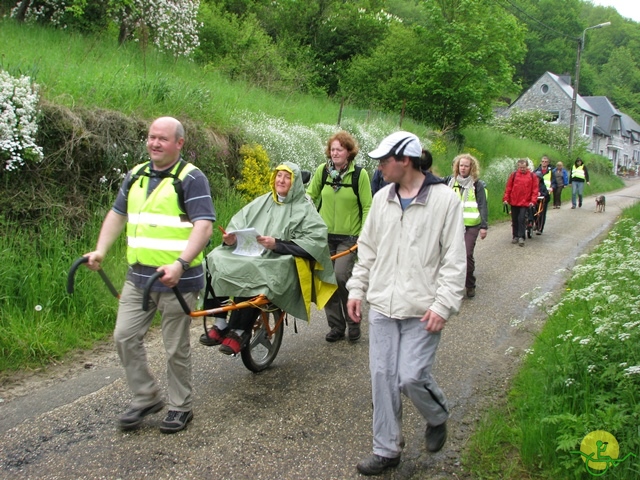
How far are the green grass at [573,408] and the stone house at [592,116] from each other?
183ft

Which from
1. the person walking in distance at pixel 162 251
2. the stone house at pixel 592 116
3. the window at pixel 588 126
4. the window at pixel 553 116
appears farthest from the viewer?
the window at pixel 588 126

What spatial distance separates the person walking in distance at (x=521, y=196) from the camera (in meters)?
13.3

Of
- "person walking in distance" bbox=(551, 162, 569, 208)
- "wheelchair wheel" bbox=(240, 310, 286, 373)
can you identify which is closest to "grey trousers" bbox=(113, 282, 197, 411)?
"wheelchair wheel" bbox=(240, 310, 286, 373)

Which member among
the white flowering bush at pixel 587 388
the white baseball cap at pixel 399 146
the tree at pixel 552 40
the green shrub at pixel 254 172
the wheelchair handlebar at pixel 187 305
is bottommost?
the white flowering bush at pixel 587 388

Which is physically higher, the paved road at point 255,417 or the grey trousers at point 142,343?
the grey trousers at point 142,343

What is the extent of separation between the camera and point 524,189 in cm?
1349

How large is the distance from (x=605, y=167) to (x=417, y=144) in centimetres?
5327

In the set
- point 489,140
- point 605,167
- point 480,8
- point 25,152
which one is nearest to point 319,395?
point 25,152

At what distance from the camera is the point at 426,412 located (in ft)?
12.5

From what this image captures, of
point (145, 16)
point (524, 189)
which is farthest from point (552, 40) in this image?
point (145, 16)

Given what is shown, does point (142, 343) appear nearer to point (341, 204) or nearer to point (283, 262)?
point (283, 262)

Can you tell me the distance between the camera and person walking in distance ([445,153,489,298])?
868 centimetres

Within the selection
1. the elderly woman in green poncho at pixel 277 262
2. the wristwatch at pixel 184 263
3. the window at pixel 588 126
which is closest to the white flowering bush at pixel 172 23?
the elderly woman in green poncho at pixel 277 262

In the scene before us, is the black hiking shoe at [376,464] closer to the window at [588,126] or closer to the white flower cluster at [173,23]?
the white flower cluster at [173,23]
